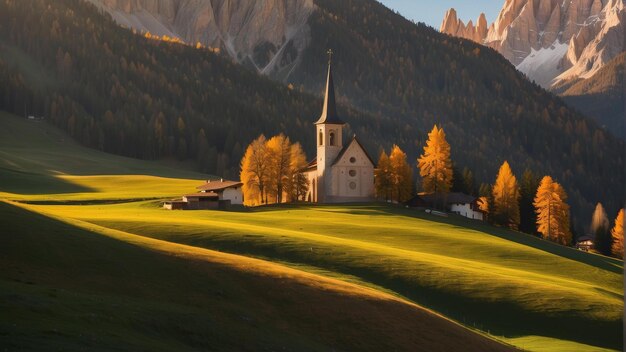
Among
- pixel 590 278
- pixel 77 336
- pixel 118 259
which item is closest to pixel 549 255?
pixel 590 278

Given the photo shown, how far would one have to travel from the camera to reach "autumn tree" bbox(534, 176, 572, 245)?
5581 inches

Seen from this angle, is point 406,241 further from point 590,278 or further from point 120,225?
point 120,225

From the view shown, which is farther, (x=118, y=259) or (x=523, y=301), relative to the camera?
(x=523, y=301)

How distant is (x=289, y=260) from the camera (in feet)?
254

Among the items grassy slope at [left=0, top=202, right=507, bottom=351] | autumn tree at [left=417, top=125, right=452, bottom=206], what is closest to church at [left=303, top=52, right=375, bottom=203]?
autumn tree at [left=417, top=125, right=452, bottom=206]

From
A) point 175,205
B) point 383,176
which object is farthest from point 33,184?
point 383,176

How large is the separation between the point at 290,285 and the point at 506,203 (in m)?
91.4

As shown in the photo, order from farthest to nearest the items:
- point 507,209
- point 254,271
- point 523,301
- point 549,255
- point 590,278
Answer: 1. point 507,209
2. point 549,255
3. point 590,278
4. point 523,301
5. point 254,271

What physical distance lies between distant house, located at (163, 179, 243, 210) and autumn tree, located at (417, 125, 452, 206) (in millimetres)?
24905

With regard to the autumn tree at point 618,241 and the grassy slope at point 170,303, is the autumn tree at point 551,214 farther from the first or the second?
the grassy slope at point 170,303

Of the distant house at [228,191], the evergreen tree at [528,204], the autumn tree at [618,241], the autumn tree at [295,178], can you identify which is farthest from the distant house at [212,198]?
the autumn tree at [618,241]

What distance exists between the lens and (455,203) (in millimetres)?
146000

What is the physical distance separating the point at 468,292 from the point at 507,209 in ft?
238

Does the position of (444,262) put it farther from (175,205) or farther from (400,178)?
(400,178)
